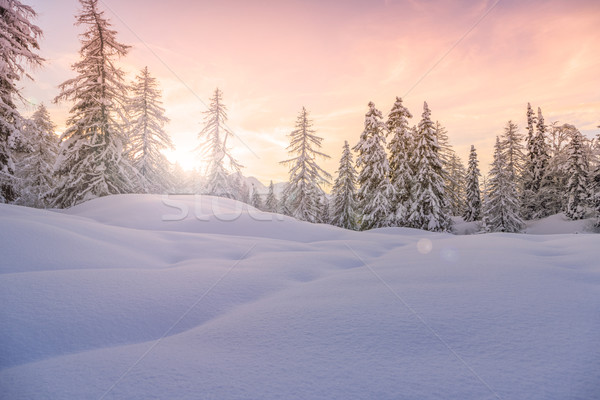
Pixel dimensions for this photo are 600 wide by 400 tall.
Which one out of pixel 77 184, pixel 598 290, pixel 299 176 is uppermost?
pixel 299 176

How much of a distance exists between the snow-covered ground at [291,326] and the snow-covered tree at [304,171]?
887 inches

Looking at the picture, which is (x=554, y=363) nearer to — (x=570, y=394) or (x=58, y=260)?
(x=570, y=394)

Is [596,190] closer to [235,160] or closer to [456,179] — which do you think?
[456,179]

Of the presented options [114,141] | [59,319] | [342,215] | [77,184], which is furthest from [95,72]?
[342,215]

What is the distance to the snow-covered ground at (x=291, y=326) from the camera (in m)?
1.43

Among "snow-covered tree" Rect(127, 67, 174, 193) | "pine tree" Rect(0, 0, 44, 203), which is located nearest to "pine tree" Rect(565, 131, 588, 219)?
"snow-covered tree" Rect(127, 67, 174, 193)

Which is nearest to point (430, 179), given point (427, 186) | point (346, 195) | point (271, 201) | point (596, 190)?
point (427, 186)

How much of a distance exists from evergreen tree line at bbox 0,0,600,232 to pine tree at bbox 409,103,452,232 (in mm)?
79

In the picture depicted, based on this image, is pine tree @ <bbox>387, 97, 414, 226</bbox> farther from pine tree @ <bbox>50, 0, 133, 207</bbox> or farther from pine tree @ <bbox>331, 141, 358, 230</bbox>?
pine tree @ <bbox>50, 0, 133, 207</bbox>

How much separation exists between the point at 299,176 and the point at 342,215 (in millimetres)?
6592

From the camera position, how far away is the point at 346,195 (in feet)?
100

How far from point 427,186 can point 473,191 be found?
62.5 ft

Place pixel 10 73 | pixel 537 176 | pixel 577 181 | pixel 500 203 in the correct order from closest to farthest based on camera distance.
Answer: pixel 10 73, pixel 577 181, pixel 500 203, pixel 537 176

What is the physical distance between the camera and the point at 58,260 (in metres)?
3.54
